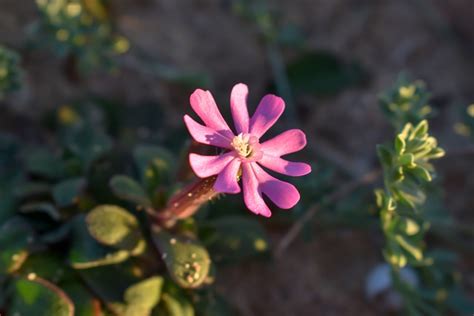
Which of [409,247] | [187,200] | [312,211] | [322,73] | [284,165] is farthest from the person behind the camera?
[322,73]

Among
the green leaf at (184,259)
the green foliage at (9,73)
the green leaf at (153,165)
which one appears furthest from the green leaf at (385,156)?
the green foliage at (9,73)

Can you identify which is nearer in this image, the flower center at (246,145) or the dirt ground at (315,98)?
the flower center at (246,145)

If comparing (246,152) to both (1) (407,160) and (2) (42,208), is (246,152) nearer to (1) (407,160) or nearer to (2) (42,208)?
(1) (407,160)

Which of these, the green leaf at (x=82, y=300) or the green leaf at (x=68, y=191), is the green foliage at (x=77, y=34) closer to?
the green leaf at (x=68, y=191)

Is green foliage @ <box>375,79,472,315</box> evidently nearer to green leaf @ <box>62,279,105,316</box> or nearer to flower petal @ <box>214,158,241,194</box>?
flower petal @ <box>214,158,241,194</box>

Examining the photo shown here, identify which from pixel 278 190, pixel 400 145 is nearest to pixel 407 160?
pixel 400 145

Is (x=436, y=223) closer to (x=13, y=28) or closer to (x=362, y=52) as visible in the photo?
(x=362, y=52)

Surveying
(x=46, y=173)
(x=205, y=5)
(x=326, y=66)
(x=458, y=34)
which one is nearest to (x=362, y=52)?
(x=326, y=66)
